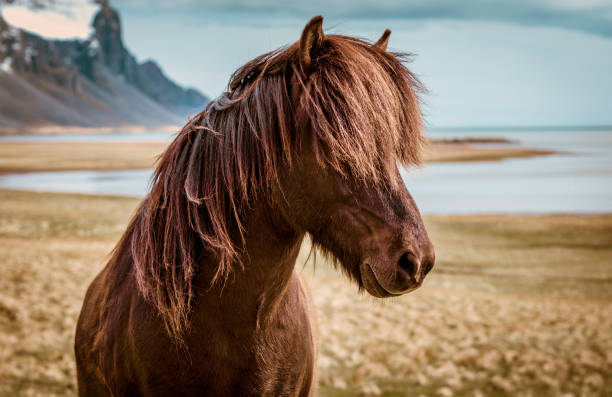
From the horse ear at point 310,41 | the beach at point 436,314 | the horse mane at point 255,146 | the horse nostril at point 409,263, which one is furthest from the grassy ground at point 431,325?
the horse ear at point 310,41

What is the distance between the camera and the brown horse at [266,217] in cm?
162

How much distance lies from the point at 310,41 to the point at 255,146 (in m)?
0.40

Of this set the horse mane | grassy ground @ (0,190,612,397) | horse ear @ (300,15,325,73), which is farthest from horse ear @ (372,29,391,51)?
grassy ground @ (0,190,612,397)

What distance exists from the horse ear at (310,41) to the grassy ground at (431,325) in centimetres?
88

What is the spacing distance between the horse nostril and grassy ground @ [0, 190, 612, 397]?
0.95 feet

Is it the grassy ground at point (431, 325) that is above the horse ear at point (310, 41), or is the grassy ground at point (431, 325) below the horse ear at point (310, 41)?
below

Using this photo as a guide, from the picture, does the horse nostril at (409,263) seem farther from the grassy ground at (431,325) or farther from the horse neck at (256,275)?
the horse neck at (256,275)

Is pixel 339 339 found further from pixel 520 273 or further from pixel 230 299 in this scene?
pixel 520 273

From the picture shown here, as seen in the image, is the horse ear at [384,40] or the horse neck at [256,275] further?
the horse ear at [384,40]

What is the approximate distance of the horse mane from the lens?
1623 millimetres

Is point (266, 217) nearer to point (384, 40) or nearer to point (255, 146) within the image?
point (255, 146)

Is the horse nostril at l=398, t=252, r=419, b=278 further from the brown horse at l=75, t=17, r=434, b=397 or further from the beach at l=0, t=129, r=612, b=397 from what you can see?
the beach at l=0, t=129, r=612, b=397

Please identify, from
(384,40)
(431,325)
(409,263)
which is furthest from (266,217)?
(431,325)

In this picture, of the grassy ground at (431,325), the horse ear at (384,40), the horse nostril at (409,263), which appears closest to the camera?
the horse nostril at (409,263)
